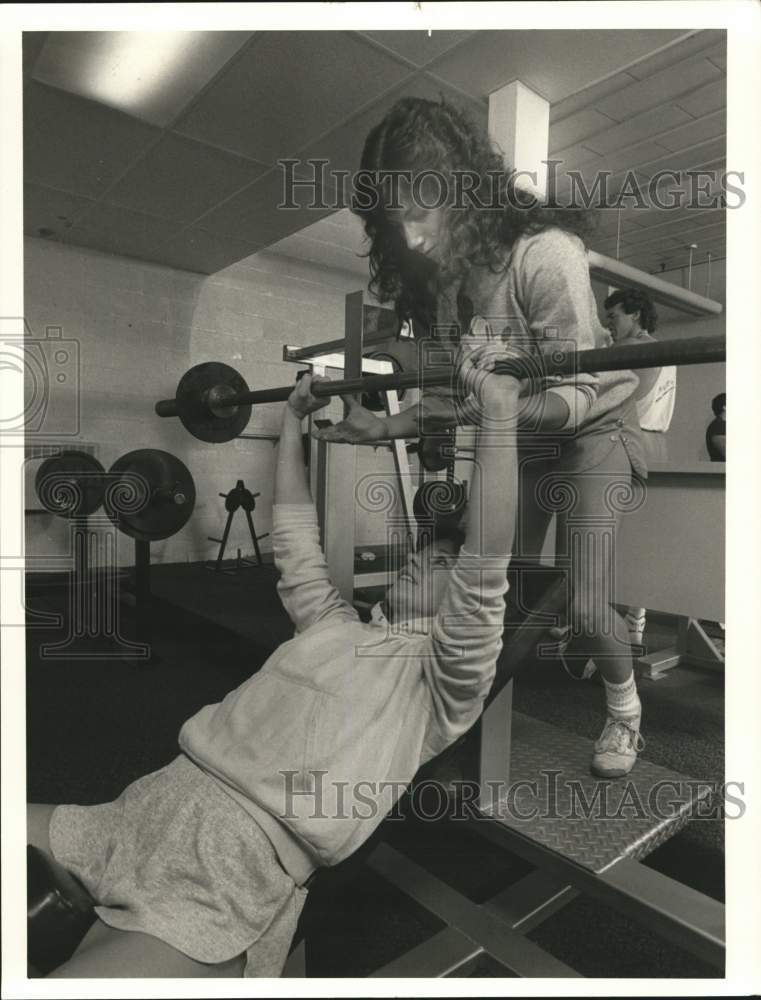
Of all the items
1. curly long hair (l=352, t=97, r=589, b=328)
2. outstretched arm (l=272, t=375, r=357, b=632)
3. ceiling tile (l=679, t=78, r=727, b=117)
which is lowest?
outstretched arm (l=272, t=375, r=357, b=632)

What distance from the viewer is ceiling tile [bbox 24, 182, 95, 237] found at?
2.65 m

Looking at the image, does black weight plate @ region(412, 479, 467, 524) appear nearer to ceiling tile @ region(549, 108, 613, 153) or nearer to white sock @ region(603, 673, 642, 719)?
white sock @ region(603, 673, 642, 719)

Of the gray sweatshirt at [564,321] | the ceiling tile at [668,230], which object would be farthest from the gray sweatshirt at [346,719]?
the ceiling tile at [668,230]

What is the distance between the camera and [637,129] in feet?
7.32

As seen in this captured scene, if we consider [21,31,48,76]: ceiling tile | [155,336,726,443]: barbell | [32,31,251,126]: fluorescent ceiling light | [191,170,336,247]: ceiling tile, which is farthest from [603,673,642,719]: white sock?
[191,170,336,247]: ceiling tile

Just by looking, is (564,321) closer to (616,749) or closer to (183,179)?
(616,749)

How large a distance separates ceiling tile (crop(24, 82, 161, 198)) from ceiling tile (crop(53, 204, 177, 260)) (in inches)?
6.0

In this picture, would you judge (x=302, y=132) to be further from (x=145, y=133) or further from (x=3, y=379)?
(x=3, y=379)

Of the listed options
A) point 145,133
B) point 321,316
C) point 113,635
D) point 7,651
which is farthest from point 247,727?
point 321,316

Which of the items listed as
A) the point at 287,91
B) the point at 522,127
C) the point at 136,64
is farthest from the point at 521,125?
the point at 136,64

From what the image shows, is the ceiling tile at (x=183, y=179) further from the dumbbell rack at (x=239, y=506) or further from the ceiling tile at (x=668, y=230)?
the ceiling tile at (x=668, y=230)

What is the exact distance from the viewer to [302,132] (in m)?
2.20

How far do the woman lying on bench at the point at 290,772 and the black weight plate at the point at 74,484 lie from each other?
1.82 m
